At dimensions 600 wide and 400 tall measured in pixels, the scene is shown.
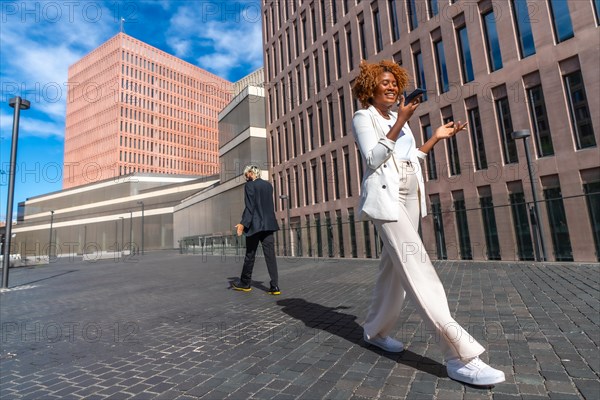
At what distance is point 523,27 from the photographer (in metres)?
13.6

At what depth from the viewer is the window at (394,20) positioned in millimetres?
18688

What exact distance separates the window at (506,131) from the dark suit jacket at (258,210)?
1224 centimetres

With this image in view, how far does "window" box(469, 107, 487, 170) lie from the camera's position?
14.7m

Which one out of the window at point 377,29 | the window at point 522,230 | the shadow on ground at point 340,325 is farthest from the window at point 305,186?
the shadow on ground at point 340,325

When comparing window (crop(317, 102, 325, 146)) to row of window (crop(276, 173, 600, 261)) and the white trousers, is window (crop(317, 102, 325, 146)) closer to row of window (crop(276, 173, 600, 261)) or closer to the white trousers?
row of window (crop(276, 173, 600, 261))

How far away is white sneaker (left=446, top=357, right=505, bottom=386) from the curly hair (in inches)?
80.9

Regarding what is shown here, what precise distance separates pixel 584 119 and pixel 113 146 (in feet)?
275

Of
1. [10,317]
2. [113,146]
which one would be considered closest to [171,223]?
[113,146]

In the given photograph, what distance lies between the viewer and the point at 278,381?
7.70 feet

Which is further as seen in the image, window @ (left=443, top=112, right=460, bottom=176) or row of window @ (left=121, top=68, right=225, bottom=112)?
row of window @ (left=121, top=68, right=225, bottom=112)

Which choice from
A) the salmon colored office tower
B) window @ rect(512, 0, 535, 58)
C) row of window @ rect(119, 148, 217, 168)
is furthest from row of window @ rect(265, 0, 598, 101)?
the salmon colored office tower

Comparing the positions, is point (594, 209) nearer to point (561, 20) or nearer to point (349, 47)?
point (561, 20)

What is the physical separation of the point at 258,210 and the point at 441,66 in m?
14.9

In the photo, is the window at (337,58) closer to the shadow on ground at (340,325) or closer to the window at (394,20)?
the window at (394,20)
